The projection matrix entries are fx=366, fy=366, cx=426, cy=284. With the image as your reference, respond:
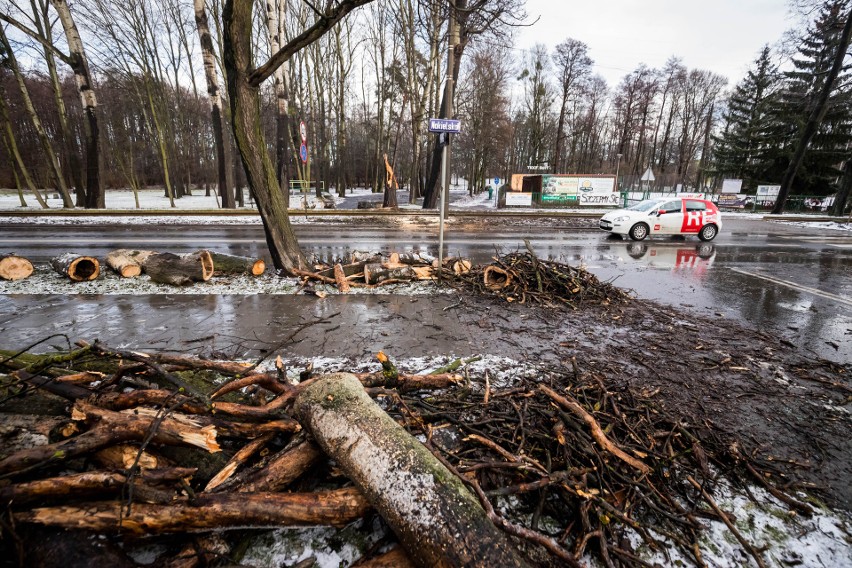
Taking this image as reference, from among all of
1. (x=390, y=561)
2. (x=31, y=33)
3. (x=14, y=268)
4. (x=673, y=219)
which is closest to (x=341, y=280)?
(x=390, y=561)

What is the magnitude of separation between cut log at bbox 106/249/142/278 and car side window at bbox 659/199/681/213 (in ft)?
50.8

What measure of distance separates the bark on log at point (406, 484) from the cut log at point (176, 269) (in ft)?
19.3

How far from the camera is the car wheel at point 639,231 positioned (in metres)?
13.2

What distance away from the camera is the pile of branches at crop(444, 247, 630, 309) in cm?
618

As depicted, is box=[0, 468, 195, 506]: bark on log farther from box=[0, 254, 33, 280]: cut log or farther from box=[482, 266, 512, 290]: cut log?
box=[0, 254, 33, 280]: cut log

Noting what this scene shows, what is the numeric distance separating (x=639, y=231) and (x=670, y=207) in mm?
1327

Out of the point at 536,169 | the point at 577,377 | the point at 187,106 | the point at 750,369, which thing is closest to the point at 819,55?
the point at 536,169

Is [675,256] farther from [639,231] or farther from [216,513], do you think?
[216,513]

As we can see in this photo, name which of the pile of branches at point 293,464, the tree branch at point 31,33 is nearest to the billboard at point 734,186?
the pile of branches at point 293,464

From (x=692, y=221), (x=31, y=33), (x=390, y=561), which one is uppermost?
(x=31, y=33)

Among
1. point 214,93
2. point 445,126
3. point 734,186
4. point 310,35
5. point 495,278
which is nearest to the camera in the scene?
point 310,35

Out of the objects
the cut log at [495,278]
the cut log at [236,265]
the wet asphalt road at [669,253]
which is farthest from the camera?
the cut log at [236,265]

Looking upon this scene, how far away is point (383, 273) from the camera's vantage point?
7188mm

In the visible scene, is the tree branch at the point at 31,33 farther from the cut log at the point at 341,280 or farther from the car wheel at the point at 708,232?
the car wheel at the point at 708,232
